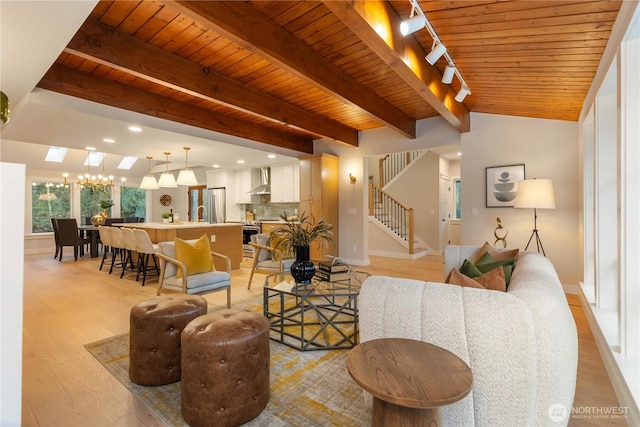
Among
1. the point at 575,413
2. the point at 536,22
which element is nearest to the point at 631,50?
the point at 536,22

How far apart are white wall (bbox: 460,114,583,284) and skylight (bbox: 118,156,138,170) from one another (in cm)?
923

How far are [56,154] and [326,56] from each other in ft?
28.0

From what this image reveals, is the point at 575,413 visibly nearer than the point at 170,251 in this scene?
Yes

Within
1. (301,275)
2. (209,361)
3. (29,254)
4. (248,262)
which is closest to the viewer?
(209,361)

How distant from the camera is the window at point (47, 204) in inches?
317

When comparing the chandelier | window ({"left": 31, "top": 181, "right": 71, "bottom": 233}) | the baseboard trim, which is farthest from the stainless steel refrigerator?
the baseboard trim

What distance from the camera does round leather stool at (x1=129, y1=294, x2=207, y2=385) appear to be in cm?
196

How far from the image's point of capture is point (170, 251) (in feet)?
11.2

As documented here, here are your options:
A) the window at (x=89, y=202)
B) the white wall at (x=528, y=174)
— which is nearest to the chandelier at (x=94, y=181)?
the window at (x=89, y=202)

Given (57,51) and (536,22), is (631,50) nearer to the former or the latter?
(536,22)

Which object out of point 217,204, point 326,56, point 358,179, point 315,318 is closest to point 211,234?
point 315,318

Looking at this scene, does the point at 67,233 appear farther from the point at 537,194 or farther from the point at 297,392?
the point at 537,194

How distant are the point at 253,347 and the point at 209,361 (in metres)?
0.24

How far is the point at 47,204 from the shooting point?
8.29 metres
